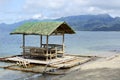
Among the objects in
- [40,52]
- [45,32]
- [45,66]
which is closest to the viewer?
[45,66]

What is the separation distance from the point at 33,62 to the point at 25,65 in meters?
1.10

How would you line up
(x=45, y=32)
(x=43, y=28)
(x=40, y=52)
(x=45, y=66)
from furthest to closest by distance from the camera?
(x=43, y=28) → (x=40, y=52) → (x=45, y=32) → (x=45, y=66)

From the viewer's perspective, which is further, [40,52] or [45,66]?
[40,52]

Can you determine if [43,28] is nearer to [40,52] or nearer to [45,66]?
[40,52]

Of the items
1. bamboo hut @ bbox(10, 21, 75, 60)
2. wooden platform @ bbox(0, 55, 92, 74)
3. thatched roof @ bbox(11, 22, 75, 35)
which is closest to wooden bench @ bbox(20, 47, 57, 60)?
bamboo hut @ bbox(10, 21, 75, 60)

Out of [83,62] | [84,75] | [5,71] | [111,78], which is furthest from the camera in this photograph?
[83,62]

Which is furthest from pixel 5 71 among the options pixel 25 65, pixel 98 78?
pixel 98 78

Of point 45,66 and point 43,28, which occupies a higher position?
point 43,28

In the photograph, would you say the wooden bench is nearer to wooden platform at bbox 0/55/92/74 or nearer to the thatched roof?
wooden platform at bbox 0/55/92/74

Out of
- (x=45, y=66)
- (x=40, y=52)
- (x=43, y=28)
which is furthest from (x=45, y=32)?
(x=45, y=66)

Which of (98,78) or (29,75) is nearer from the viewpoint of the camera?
(98,78)

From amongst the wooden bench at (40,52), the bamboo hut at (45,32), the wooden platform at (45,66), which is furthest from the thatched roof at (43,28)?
the wooden platform at (45,66)

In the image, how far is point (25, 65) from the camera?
84.5 ft

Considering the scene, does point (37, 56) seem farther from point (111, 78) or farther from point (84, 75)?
point (111, 78)
